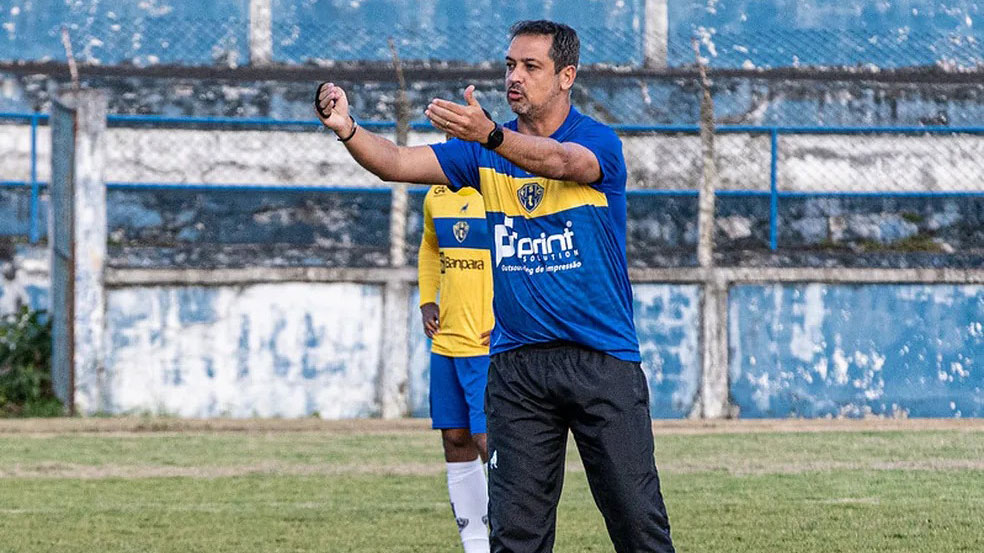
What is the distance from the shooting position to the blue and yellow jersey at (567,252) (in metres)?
5.27

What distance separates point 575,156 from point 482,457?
2.98 metres

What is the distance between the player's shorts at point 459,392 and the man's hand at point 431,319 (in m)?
0.27

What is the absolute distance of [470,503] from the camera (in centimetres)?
740

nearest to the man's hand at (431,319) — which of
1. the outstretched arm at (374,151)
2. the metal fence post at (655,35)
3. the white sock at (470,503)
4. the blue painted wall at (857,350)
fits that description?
the white sock at (470,503)

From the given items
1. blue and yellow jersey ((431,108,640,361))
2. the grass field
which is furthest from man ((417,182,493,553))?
blue and yellow jersey ((431,108,640,361))

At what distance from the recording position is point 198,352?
1465cm

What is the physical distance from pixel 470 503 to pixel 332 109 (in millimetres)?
2884

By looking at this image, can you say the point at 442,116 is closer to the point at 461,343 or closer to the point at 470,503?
the point at 470,503

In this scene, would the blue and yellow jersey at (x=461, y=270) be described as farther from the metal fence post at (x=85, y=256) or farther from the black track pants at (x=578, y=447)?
the metal fence post at (x=85, y=256)

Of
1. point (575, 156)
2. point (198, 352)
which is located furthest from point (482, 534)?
point (198, 352)

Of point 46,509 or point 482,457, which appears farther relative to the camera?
point 46,509

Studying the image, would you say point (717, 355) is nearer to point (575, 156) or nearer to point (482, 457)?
point (482, 457)

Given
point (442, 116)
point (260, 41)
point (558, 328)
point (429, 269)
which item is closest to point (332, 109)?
point (442, 116)

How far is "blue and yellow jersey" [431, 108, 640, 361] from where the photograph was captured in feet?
17.3
